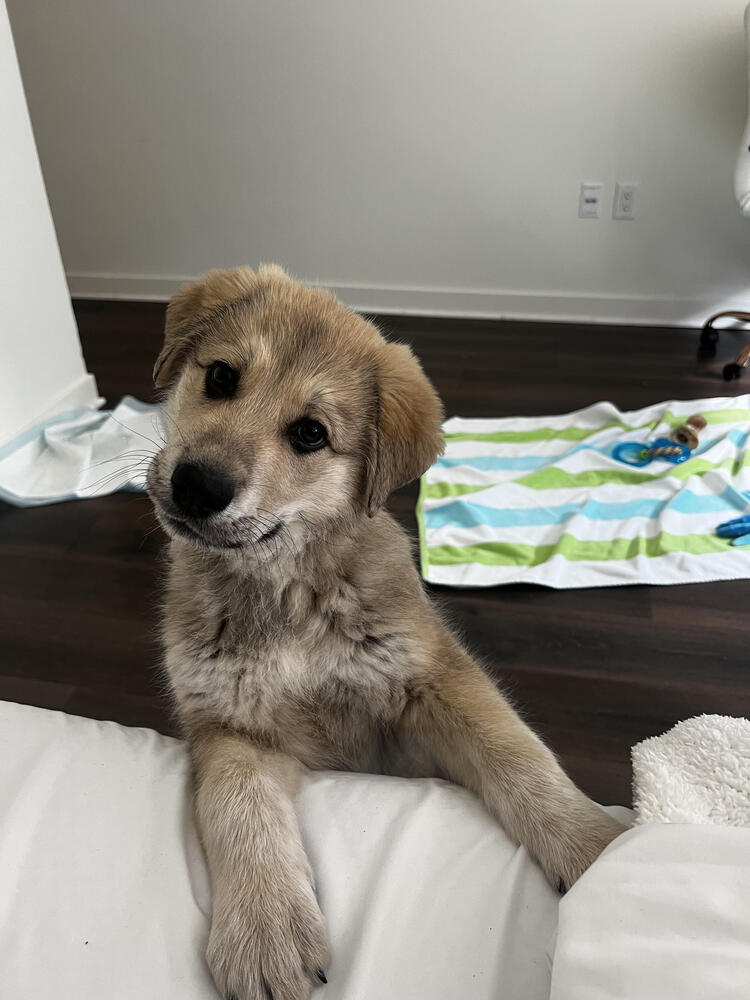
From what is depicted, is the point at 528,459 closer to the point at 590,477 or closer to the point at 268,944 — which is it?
the point at 590,477

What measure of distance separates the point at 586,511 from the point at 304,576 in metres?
1.67

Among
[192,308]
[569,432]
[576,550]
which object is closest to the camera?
[192,308]

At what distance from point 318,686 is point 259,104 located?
4240 mm

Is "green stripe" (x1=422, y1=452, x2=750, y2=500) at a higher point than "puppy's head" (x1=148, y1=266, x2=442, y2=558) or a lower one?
lower

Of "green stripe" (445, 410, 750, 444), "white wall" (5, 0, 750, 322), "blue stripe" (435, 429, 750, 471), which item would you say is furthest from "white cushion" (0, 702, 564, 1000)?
"white wall" (5, 0, 750, 322)

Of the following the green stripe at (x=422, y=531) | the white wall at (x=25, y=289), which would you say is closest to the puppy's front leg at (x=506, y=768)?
the green stripe at (x=422, y=531)

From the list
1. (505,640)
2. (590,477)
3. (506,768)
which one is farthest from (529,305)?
(506,768)

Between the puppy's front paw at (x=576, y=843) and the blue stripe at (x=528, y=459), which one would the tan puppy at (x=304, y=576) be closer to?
the puppy's front paw at (x=576, y=843)

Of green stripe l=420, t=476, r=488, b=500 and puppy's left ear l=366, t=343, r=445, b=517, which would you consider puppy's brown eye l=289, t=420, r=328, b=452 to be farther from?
green stripe l=420, t=476, r=488, b=500

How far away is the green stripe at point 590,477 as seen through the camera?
312cm

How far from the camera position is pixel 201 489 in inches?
54.2

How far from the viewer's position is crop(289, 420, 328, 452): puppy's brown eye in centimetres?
155

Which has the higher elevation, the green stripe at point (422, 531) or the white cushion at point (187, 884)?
the white cushion at point (187, 884)

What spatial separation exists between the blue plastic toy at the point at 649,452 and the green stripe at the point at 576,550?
1.65ft
